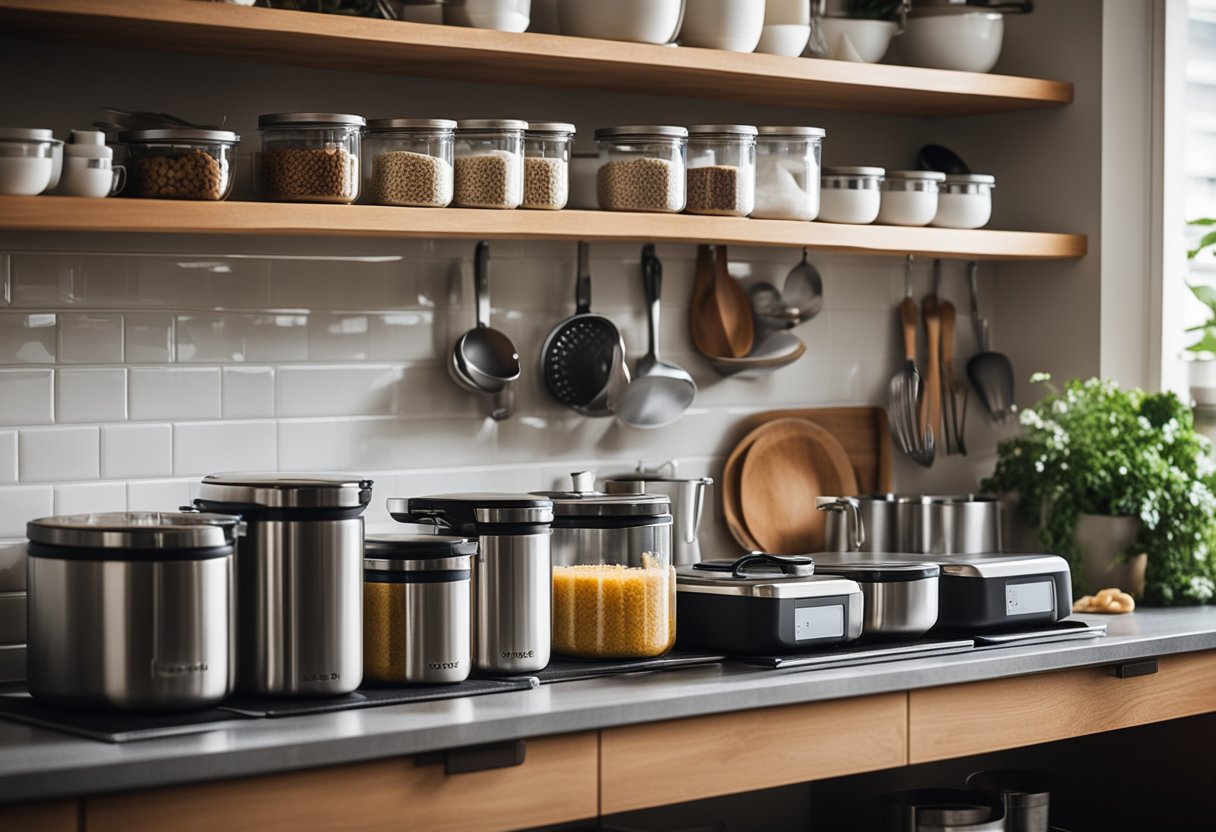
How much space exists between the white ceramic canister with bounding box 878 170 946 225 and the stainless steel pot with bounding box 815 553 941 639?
829 millimetres

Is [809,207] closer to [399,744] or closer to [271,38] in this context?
[271,38]

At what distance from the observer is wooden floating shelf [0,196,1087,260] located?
95.3 inches

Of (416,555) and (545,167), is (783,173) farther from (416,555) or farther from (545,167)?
(416,555)

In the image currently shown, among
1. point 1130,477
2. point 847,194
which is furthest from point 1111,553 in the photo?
point 847,194

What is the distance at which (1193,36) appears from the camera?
12.1ft

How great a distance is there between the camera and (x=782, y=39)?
318 centimetres

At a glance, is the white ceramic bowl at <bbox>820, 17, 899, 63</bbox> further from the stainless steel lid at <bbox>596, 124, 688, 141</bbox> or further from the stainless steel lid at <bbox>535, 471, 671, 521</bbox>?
the stainless steel lid at <bbox>535, 471, 671, 521</bbox>

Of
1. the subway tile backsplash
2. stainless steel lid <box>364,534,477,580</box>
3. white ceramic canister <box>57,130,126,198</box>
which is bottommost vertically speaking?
stainless steel lid <box>364,534,477,580</box>

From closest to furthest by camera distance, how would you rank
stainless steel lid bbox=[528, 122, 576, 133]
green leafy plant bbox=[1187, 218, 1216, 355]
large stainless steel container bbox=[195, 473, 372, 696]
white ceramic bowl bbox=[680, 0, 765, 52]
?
1. large stainless steel container bbox=[195, 473, 372, 696]
2. stainless steel lid bbox=[528, 122, 576, 133]
3. white ceramic bowl bbox=[680, 0, 765, 52]
4. green leafy plant bbox=[1187, 218, 1216, 355]

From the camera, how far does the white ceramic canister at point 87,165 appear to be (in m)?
2.42

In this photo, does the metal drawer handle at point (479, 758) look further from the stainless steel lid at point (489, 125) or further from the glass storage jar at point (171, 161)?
the stainless steel lid at point (489, 125)

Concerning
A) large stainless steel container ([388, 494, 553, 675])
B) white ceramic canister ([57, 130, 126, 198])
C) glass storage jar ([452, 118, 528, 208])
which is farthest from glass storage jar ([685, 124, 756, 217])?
white ceramic canister ([57, 130, 126, 198])

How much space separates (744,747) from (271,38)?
52.8 inches

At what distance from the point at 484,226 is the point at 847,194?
0.85 m
